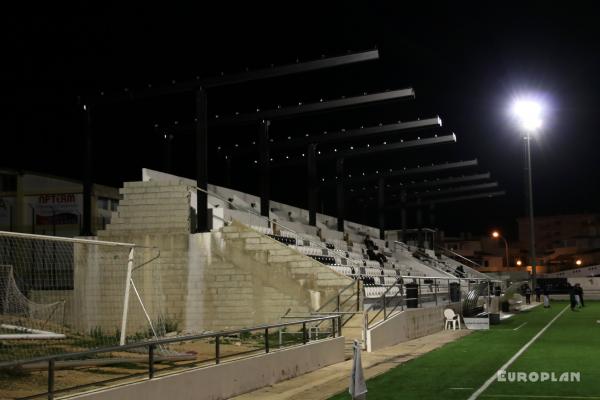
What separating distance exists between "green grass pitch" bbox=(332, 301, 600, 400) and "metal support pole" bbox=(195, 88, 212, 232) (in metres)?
9.35

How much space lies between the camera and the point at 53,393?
8836mm

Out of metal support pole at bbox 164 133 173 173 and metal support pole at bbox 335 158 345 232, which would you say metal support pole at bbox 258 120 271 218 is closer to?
metal support pole at bbox 164 133 173 173

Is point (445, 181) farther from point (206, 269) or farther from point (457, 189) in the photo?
point (206, 269)

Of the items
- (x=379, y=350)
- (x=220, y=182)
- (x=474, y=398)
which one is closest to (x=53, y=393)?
(x=474, y=398)

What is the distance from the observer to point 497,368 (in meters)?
15.8

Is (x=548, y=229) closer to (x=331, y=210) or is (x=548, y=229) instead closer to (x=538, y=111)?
(x=331, y=210)

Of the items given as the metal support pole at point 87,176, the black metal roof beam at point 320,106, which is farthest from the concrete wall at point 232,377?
the black metal roof beam at point 320,106

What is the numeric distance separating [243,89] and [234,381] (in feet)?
71.3

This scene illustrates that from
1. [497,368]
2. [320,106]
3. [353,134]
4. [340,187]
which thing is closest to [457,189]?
[340,187]

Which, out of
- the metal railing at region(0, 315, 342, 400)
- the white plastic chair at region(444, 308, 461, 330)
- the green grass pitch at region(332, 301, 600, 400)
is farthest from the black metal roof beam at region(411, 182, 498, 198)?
the metal railing at region(0, 315, 342, 400)

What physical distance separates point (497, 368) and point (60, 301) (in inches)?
358

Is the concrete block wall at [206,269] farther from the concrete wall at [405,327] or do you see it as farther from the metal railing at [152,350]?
the metal railing at [152,350]

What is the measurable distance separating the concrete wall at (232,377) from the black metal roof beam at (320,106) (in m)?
17.1

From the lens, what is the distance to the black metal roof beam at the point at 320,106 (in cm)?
3309
